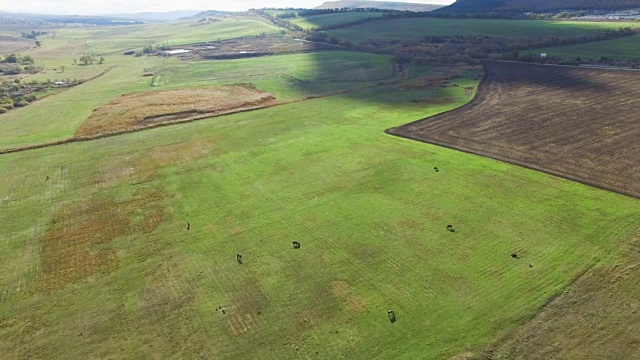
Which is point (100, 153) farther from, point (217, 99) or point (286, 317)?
point (286, 317)

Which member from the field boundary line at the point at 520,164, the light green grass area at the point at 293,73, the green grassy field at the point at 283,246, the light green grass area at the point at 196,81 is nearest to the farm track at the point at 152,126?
the green grassy field at the point at 283,246

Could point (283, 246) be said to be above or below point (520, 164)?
below

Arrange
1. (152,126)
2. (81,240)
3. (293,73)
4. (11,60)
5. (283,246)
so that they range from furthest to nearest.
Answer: (11,60)
(293,73)
(152,126)
(81,240)
(283,246)

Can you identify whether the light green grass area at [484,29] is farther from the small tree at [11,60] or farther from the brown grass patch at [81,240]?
the brown grass patch at [81,240]

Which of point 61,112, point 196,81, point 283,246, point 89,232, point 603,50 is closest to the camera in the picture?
point 283,246

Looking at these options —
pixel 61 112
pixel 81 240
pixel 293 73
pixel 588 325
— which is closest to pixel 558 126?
pixel 588 325

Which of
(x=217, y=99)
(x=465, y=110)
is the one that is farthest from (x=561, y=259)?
(x=217, y=99)

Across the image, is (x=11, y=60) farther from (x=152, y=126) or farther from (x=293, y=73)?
(x=152, y=126)
